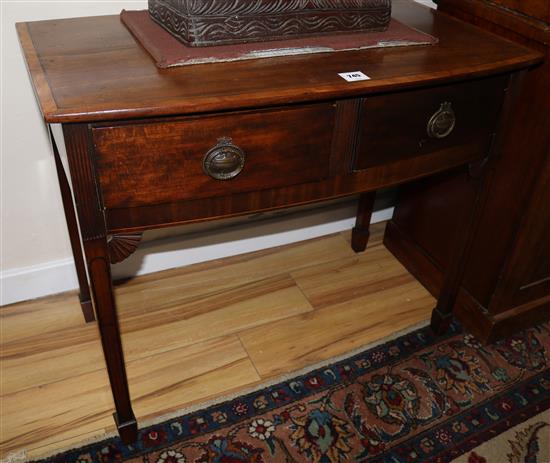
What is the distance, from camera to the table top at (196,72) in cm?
88

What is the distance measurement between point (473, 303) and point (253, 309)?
2.13 feet

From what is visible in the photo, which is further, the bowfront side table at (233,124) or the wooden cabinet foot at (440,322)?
the wooden cabinet foot at (440,322)

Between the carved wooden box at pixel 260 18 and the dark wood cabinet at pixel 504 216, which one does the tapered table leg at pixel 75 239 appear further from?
the dark wood cabinet at pixel 504 216

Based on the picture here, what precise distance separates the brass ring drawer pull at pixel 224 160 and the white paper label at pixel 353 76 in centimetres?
23

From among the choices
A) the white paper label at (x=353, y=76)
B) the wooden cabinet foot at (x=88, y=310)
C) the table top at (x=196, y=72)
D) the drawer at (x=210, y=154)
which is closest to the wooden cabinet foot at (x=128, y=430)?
the wooden cabinet foot at (x=88, y=310)

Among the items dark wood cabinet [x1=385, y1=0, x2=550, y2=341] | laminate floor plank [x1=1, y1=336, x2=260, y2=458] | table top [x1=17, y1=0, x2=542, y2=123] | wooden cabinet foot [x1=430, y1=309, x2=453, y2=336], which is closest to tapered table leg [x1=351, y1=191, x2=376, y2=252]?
dark wood cabinet [x1=385, y1=0, x2=550, y2=341]

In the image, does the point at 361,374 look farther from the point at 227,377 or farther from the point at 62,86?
the point at 62,86

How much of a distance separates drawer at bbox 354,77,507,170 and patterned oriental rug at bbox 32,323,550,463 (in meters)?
0.64

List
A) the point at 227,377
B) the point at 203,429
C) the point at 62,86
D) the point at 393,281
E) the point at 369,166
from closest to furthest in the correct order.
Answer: the point at 62,86 < the point at 369,166 < the point at 203,429 < the point at 227,377 < the point at 393,281

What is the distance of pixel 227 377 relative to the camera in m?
1.49

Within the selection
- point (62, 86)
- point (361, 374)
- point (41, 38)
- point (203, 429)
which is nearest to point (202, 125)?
point (62, 86)

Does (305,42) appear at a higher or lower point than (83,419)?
higher

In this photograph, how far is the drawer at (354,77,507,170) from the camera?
1065 mm

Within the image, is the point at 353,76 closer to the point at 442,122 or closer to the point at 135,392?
the point at 442,122
